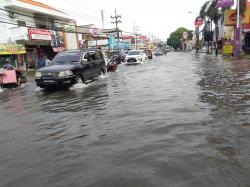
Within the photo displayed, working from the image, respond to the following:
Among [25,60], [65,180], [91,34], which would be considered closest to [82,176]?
[65,180]

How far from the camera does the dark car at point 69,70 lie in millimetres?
13672

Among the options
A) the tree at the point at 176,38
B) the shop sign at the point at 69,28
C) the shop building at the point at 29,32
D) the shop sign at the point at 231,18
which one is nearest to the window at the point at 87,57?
the shop building at the point at 29,32

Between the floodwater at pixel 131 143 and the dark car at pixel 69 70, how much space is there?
151 inches

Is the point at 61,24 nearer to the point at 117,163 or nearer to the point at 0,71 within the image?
the point at 0,71

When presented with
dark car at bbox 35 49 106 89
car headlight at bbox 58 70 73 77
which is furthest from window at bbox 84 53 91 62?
car headlight at bbox 58 70 73 77

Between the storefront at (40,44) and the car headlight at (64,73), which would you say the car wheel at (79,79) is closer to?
the car headlight at (64,73)

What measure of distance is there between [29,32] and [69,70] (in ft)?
68.1

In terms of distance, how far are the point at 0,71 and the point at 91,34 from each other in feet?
143

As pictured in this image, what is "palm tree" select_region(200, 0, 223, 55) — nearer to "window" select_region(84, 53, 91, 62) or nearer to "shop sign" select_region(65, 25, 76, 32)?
"shop sign" select_region(65, 25, 76, 32)

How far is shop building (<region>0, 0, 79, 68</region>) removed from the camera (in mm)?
31609

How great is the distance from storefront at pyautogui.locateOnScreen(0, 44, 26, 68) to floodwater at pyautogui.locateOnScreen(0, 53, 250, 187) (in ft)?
70.9

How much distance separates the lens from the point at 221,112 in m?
7.50

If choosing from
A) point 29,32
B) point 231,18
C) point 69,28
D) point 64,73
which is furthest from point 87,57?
point 231,18

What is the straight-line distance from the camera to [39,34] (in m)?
34.0
